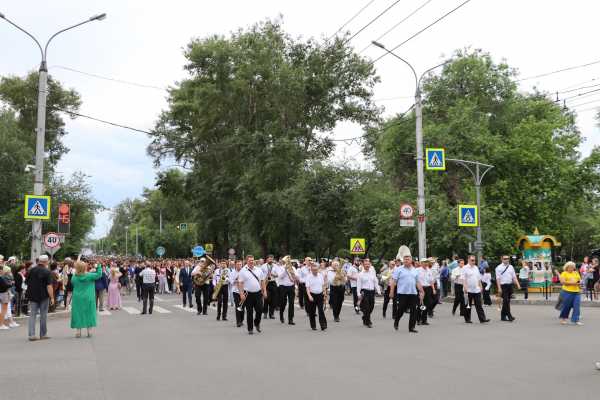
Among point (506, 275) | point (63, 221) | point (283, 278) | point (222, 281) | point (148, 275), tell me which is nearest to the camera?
point (506, 275)

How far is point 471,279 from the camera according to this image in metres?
19.0

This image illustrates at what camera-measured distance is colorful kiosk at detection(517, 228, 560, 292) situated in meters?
33.4

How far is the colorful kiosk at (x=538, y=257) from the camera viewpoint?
33438mm

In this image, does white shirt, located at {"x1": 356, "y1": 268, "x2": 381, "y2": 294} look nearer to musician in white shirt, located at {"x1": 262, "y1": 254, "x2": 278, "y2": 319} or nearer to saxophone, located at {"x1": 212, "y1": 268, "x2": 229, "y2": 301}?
musician in white shirt, located at {"x1": 262, "y1": 254, "x2": 278, "y2": 319}

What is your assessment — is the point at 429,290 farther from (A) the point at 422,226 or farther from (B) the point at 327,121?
(B) the point at 327,121

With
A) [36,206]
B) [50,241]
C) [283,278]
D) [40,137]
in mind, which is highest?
[40,137]

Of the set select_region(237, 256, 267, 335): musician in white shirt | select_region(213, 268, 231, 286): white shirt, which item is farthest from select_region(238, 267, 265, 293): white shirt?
select_region(213, 268, 231, 286): white shirt

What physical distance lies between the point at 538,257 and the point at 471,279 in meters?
16.4

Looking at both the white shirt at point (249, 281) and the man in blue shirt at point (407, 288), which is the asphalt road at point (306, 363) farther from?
the white shirt at point (249, 281)

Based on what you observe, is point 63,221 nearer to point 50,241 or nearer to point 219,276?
point 50,241

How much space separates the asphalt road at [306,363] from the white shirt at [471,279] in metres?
1.18

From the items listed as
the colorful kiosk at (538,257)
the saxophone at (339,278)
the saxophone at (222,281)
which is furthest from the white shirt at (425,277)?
the colorful kiosk at (538,257)

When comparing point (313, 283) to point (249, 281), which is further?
point (313, 283)

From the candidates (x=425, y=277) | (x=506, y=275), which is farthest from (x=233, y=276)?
(x=506, y=275)
